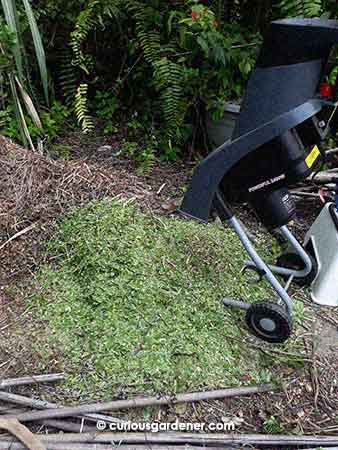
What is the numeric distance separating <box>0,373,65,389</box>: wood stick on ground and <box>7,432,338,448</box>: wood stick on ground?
17cm

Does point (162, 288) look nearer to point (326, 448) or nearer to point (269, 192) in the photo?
point (269, 192)

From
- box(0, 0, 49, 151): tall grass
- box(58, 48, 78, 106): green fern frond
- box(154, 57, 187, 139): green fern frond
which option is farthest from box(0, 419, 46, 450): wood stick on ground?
box(58, 48, 78, 106): green fern frond

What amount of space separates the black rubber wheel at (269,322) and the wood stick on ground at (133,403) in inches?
8.0

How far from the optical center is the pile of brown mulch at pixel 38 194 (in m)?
1.83

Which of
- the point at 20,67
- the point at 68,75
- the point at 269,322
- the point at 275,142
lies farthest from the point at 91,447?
the point at 68,75

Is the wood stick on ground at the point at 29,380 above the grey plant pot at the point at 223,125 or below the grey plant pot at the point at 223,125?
below

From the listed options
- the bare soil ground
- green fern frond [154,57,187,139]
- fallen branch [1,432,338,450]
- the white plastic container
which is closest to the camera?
fallen branch [1,432,338,450]

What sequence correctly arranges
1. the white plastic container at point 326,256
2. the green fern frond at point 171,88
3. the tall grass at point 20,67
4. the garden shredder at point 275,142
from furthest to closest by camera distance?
the green fern frond at point 171,88 → the tall grass at point 20,67 → the white plastic container at point 326,256 → the garden shredder at point 275,142

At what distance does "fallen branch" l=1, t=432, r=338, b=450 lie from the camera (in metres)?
1.31

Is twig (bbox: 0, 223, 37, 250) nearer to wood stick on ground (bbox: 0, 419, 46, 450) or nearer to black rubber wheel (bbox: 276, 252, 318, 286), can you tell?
wood stick on ground (bbox: 0, 419, 46, 450)

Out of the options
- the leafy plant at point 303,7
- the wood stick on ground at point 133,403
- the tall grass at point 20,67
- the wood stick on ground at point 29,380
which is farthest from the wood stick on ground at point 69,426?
the leafy plant at point 303,7

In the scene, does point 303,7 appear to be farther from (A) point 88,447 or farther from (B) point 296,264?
(A) point 88,447

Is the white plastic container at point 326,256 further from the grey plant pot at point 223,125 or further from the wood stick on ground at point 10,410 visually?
the wood stick on ground at point 10,410

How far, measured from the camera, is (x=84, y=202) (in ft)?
6.47
